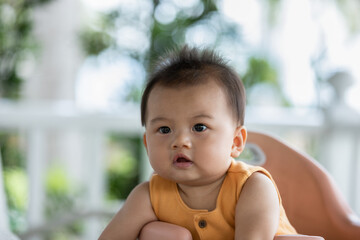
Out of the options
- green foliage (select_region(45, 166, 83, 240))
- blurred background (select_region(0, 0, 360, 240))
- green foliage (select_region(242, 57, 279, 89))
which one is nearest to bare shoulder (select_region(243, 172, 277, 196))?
blurred background (select_region(0, 0, 360, 240))

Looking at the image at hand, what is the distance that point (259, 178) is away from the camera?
0.78 metres

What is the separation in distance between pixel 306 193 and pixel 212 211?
324 millimetres

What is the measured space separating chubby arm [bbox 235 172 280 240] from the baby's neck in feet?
0.19

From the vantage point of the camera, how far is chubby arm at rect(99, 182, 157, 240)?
32.4 inches

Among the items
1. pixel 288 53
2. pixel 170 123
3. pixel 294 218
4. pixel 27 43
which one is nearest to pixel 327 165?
pixel 294 218

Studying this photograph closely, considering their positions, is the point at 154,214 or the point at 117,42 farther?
the point at 117,42

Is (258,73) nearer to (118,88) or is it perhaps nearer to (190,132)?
(118,88)

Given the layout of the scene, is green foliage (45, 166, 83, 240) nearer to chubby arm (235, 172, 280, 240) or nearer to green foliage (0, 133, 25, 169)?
green foliage (0, 133, 25, 169)

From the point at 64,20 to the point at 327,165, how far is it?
2.93 meters

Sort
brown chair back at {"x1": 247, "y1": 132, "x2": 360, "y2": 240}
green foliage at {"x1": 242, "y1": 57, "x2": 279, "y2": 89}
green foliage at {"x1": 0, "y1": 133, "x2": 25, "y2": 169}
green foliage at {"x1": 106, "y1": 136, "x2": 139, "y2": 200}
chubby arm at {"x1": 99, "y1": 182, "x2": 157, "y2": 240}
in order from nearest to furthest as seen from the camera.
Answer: chubby arm at {"x1": 99, "y1": 182, "x2": 157, "y2": 240}
brown chair back at {"x1": 247, "y1": 132, "x2": 360, "y2": 240}
green foliage at {"x1": 0, "y1": 133, "x2": 25, "y2": 169}
green foliage at {"x1": 242, "y1": 57, "x2": 279, "y2": 89}
green foliage at {"x1": 106, "y1": 136, "x2": 139, "y2": 200}

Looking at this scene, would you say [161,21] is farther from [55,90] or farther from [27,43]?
[55,90]

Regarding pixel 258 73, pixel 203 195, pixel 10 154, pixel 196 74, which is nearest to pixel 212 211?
pixel 203 195

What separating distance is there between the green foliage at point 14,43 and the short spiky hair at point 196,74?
156 centimetres

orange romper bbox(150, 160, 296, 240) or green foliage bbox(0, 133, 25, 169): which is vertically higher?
orange romper bbox(150, 160, 296, 240)
